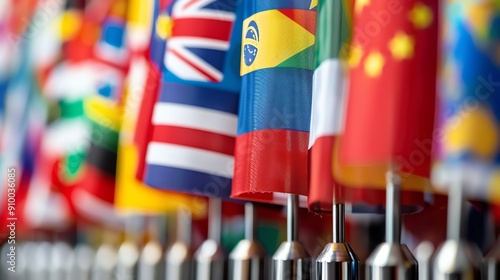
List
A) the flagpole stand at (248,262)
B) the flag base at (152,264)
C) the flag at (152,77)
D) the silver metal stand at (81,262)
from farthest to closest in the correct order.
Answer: the silver metal stand at (81,262)
the flag base at (152,264)
the flag at (152,77)
the flagpole stand at (248,262)

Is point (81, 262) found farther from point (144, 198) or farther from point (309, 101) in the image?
point (309, 101)

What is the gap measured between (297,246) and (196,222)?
524 millimetres

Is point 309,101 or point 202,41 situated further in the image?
point 202,41

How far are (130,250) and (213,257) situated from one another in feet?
0.92

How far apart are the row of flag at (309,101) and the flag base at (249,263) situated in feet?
0.25

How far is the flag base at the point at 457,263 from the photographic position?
0.70 meters

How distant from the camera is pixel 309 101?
0.83 m

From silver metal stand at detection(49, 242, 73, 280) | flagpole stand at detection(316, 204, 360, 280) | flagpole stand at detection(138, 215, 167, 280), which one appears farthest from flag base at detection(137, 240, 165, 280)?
flagpole stand at detection(316, 204, 360, 280)

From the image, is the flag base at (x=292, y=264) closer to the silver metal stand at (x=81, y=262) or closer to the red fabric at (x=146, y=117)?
the red fabric at (x=146, y=117)

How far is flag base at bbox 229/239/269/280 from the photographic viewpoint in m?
0.97

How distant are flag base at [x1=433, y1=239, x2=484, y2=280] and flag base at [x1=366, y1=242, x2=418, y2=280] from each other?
0.11 ft

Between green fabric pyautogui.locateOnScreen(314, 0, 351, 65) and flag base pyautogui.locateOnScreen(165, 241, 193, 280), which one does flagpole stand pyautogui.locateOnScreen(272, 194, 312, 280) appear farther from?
flag base pyautogui.locateOnScreen(165, 241, 193, 280)

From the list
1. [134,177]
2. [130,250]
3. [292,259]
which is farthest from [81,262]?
[292,259]

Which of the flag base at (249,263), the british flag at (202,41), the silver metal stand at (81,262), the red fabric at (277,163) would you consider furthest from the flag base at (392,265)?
the silver metal stand at (81,262)
